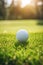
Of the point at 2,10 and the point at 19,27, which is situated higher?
the point at 19,27

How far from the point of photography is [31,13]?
1372 inches

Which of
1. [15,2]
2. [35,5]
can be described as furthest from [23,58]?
[35,5]

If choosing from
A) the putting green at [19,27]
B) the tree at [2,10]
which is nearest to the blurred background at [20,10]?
the tree at [2,10]

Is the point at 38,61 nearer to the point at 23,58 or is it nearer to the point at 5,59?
the point at 23,58

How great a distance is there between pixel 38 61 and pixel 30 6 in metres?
30.9

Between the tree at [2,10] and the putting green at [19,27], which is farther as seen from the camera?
the tree at [2,10]

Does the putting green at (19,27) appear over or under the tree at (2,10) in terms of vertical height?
over

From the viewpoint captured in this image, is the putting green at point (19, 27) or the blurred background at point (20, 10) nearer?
the putting green at point (19, 27)

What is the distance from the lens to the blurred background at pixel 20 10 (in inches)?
1334

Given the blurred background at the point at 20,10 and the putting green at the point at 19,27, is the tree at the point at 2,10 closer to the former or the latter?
the blurred background at the point at 20,10

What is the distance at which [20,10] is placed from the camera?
36875 mm

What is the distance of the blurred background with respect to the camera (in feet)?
111

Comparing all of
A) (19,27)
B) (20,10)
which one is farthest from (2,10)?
(19,27)

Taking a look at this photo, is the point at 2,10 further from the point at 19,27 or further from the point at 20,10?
the point at 19,27
